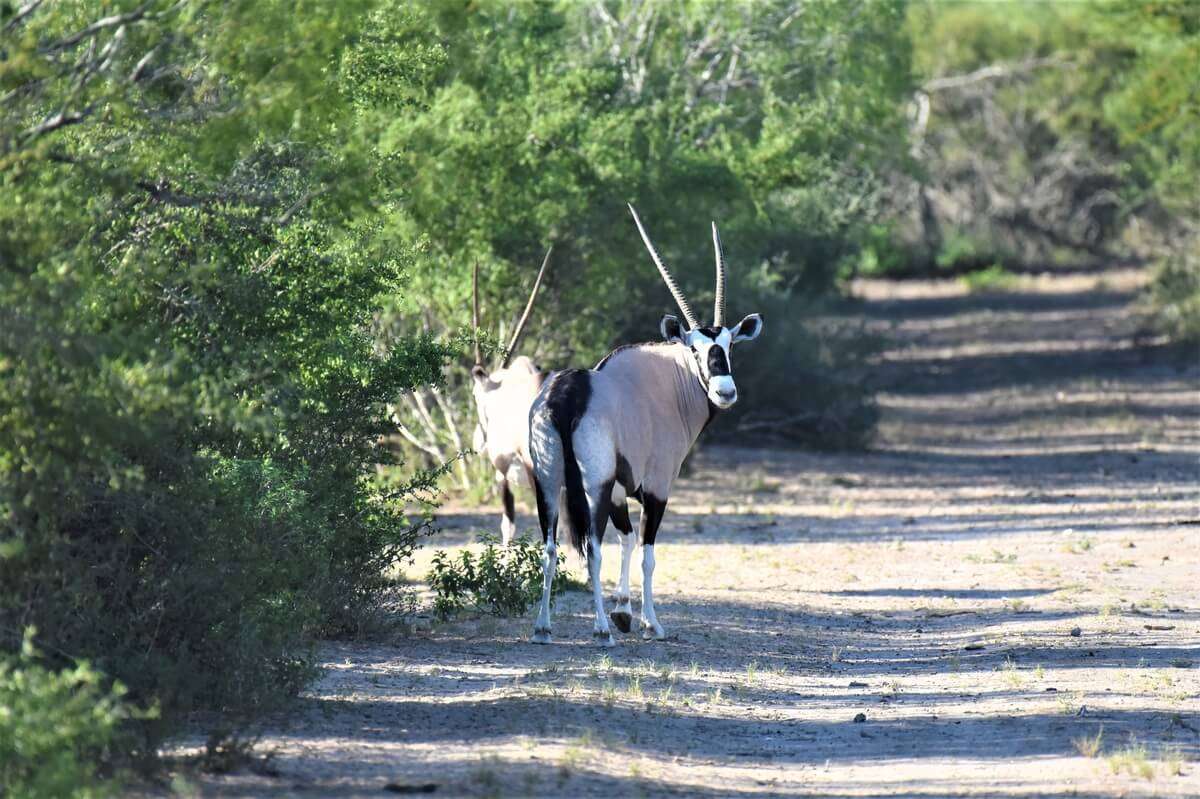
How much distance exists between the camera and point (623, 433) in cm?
1211

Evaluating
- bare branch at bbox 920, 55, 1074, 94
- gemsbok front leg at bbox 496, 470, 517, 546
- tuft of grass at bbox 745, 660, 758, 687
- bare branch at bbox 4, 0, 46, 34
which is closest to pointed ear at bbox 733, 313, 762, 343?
tuft of grass at bbox 745, 660, 758, 687

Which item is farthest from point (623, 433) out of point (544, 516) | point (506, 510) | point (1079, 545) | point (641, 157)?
point (641, 157)

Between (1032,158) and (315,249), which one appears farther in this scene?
(1032,158)

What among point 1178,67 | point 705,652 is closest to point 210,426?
point 705,652

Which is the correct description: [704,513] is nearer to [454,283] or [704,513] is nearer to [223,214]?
[454,283]

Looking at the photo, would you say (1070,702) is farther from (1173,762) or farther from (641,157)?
(641,157)

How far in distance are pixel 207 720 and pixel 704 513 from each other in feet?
40.4

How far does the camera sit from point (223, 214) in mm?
9570

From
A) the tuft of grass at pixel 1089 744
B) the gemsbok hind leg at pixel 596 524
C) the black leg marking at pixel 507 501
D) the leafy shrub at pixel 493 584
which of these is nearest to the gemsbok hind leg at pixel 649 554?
the gemsbok hind leg at pixel 596 524

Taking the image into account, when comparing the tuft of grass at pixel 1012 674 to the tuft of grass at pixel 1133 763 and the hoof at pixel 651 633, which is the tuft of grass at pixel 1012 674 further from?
the hoof at pixel 651 633

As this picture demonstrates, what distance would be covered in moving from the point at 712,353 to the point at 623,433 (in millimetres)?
→ 915

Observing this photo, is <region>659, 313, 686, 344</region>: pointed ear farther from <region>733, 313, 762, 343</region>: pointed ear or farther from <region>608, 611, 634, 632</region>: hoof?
<region>608, 611, 634, 632</region>: hoof

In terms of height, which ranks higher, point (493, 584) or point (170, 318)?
point (170, 318)

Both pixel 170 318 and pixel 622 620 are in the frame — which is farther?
pixel 622 620
